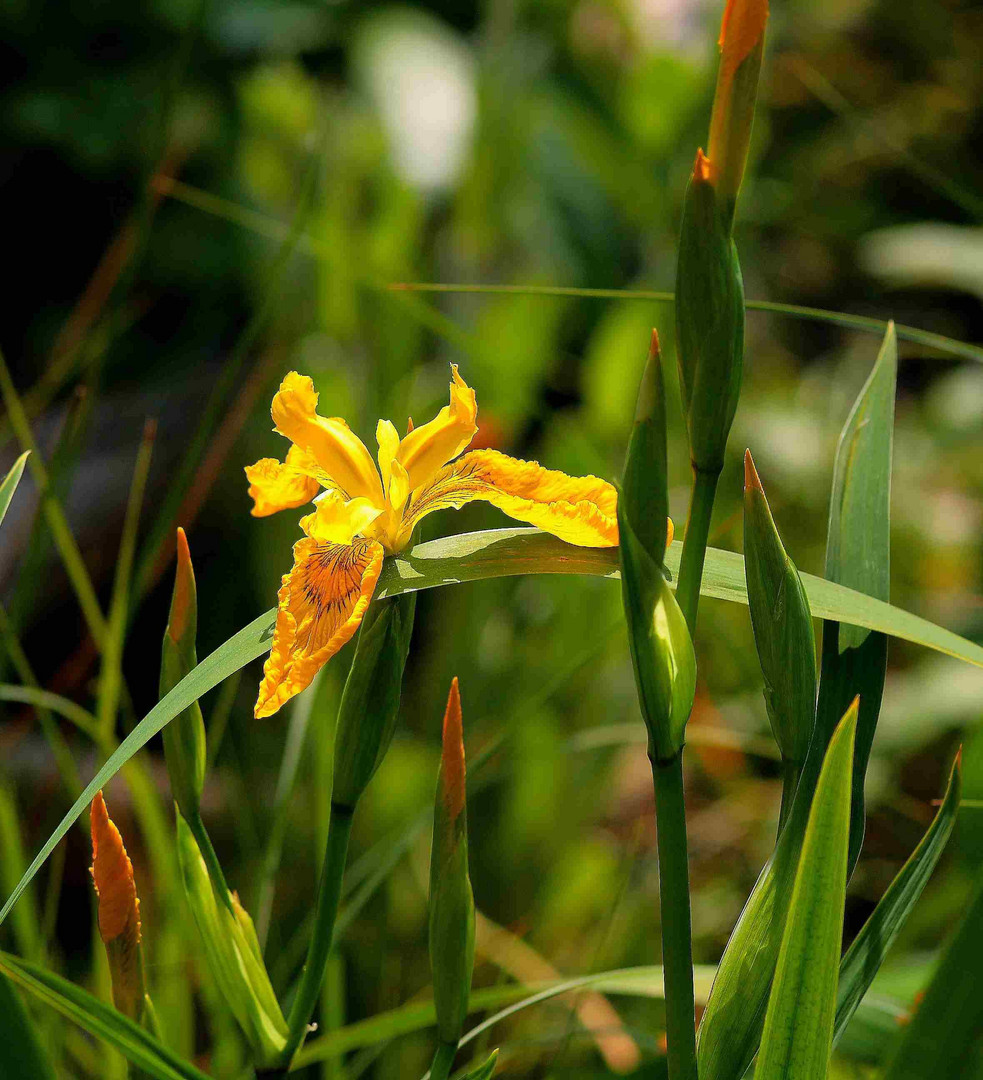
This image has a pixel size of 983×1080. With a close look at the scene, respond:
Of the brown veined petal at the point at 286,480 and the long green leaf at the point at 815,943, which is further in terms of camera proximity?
the brown veined petal at the point at 286,480

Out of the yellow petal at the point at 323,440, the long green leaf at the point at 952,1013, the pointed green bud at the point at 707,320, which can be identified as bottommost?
the long green leaf at the point at 952,1013

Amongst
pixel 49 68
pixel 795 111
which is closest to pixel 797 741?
pixel 49 68

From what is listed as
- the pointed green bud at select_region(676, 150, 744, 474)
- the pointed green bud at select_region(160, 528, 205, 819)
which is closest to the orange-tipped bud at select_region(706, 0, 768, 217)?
the pointed green bud at select_region(676, 150, 744, 474)

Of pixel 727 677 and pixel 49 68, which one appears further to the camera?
pixel 49 68

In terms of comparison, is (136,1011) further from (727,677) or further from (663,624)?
(727,677)

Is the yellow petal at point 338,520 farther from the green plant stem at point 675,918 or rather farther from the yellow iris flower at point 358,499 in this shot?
the green plant stem at point 675,918

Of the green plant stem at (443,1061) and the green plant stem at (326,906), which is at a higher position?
the green plant stem at (326,906)

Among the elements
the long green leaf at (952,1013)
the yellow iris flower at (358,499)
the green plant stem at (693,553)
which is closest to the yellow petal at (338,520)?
the yellow iris flower at (358,499)

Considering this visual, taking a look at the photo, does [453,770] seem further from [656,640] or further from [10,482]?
[10,482]
